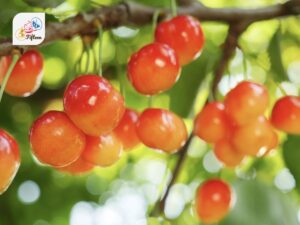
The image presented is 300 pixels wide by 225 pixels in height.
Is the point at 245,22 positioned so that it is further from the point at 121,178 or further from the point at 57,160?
the point at 121,178

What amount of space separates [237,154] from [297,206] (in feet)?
0.85

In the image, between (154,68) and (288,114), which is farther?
(288,114)

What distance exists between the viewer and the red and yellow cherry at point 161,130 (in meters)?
0.86

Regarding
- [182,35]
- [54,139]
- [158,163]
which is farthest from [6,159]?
[158,163]

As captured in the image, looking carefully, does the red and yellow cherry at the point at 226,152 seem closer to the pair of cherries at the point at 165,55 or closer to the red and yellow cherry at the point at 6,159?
the pair of cherries at the point at 165,55

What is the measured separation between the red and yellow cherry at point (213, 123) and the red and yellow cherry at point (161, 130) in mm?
92

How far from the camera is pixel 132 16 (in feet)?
2.97

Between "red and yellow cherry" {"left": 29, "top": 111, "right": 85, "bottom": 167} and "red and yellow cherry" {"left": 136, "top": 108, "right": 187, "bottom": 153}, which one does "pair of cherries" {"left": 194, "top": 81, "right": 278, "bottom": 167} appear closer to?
"red and yellow cherry" {"left": 136, "top": 108, "right": 187, "bottom": 153}

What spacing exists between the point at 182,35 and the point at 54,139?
0.23 metres

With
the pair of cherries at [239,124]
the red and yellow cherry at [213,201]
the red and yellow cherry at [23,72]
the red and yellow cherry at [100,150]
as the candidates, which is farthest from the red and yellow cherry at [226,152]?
the red and yellow cherry at [23,72]

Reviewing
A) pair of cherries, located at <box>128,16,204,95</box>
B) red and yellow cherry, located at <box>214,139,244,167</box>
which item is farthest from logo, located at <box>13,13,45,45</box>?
red and yellow cherry, located at <box>214,139,244,167</box>

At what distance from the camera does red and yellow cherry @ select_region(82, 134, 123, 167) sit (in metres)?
0.83

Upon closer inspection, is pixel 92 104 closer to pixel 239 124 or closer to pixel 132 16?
pixel 132 16

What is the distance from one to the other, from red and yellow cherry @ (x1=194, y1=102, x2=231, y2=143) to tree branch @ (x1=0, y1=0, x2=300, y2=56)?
0.14 meters
